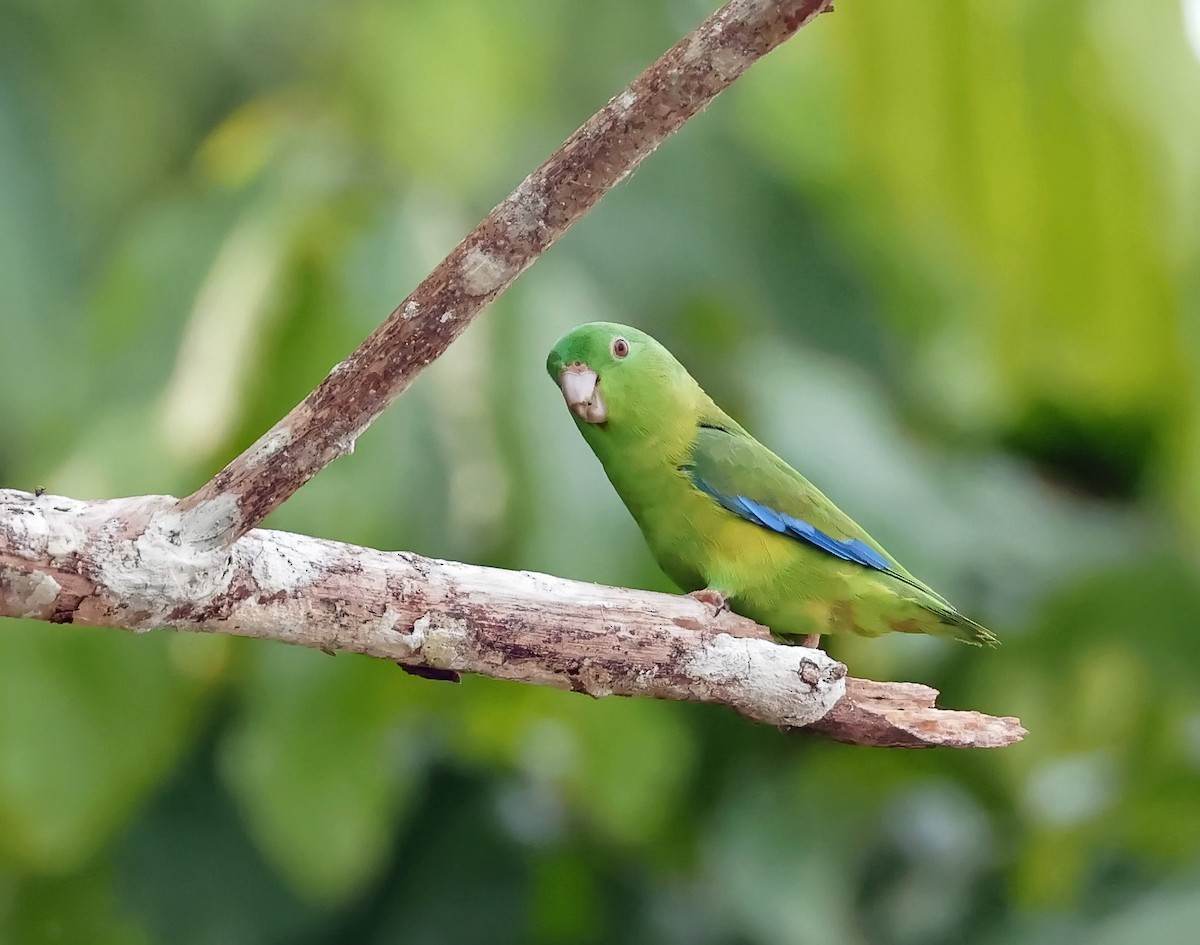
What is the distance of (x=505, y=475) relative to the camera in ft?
7.31

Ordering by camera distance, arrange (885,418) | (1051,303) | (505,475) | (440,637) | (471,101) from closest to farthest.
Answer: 1. (440,637)
2. (505,475)
3. (885,418)
4. (1051,303)
5. (471,101)

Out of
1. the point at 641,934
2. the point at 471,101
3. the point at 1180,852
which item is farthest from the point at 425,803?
the point at 471,101

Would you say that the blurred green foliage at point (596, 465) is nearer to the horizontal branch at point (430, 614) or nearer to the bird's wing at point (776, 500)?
the bird's wing at point (776, 500)

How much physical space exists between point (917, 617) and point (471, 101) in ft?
9.30

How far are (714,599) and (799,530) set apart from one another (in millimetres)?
123

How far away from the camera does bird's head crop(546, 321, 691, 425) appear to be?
1.38 metres

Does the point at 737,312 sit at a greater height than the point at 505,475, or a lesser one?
greater

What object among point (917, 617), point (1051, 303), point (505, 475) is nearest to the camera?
point (917, 617)

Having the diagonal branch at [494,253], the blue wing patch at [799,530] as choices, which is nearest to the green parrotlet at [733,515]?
the blue wing patch at [799,530]

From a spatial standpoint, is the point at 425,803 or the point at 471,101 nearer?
the point at 425,803

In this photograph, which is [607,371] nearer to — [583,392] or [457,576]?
Answer: [583,392]

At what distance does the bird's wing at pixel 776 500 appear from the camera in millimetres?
1436

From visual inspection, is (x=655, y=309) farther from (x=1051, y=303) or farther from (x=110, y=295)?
(x=110, y=295)

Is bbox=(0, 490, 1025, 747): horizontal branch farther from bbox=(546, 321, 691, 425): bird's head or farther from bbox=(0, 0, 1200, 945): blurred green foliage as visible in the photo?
bbox=(0, 0, 1200, 945): blurred green foliage
